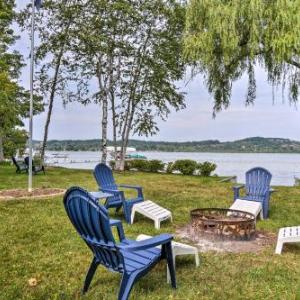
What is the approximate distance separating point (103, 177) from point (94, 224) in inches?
161

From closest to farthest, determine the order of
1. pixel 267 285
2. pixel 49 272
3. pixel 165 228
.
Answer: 1. pixel 267 285
2. pixel 49 272
3. pixel 165 228

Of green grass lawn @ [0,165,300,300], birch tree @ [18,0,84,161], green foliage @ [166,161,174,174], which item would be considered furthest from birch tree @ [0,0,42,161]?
green grass lawn @ [0,165,300,300]

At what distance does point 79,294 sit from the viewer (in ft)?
10.9

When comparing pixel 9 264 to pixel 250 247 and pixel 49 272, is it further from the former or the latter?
pixel 250 247

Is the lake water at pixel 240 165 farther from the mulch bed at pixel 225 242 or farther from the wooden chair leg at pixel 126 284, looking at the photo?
the wooden chair leg at pixel 126 284

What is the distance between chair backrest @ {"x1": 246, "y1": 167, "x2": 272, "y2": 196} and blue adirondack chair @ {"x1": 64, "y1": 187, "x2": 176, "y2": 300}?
14.7ft

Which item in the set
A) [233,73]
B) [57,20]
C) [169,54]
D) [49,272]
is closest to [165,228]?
[49,272]

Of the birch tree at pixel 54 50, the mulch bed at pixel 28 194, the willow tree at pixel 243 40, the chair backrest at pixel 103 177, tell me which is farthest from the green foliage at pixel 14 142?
the willow tree at pixel 243 40

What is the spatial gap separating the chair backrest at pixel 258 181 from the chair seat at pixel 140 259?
4.36 metres

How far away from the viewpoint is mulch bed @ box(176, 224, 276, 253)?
15.5 feet

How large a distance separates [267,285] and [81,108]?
14.6m

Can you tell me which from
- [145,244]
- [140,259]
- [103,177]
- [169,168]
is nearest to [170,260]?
[140,259]

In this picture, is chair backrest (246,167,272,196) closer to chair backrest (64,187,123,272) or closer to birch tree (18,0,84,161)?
chair backrest (64,187,123,272)

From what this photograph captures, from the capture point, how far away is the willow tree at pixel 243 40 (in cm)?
627
